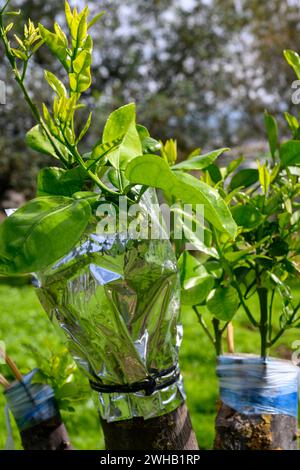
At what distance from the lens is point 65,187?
51 centimetres

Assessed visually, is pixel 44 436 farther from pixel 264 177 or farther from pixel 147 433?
pixel 264 177

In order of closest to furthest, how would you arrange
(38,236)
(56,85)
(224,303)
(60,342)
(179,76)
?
(38,236), (56,85), (224,303), (60,342), (179,76)

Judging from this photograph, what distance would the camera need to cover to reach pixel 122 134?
0.48 metres

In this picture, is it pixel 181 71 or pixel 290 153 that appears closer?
pixel 290 153

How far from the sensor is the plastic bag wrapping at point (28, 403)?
72 cm

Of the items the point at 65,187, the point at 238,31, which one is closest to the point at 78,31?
the point at 65,187

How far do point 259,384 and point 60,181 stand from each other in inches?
13.3

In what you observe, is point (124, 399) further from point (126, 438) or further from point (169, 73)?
point (169, 73)

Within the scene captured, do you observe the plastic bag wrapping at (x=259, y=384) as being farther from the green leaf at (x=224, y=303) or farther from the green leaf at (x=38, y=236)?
the green leaf at (x=38, y=236)

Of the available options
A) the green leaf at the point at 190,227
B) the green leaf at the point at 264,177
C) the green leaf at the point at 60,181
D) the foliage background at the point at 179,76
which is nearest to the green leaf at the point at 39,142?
the green leaf at the point at 60,181

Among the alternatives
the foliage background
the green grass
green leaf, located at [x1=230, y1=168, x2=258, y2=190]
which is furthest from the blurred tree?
green leaf, located at [x1=230, y1=168, x2=258, y2=190]

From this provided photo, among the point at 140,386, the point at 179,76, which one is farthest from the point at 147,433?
the point at 179,76

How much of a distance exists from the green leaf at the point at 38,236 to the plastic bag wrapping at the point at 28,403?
35 cm

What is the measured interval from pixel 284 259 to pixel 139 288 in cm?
22
